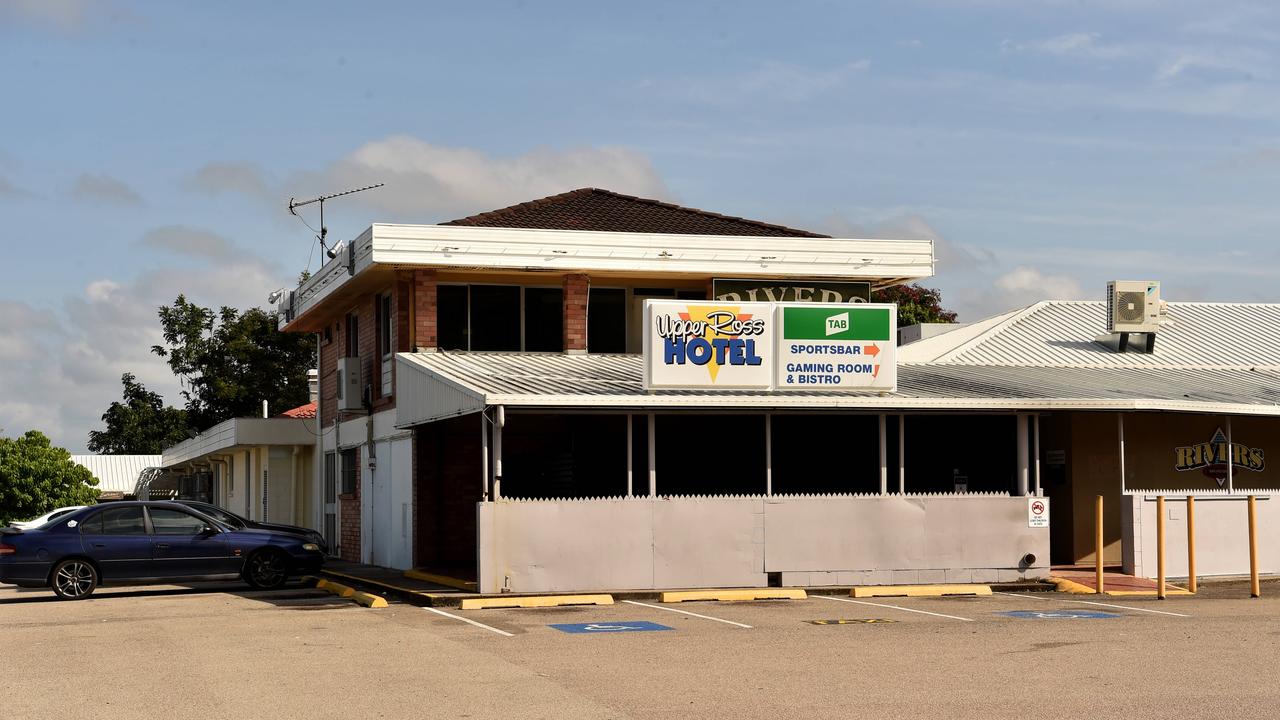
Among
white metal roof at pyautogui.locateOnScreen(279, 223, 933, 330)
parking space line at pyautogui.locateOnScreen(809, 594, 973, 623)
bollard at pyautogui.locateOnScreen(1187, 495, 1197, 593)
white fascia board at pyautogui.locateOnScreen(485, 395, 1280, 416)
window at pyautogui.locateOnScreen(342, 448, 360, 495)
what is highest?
white metal roof at pyautogui.locateOnScreen(279, 223, 933, 330)

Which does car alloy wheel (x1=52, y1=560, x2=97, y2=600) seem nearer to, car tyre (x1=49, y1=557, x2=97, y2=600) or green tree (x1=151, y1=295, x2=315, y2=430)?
car tyre (x1=49, y1=557, x2=97, y2=600)

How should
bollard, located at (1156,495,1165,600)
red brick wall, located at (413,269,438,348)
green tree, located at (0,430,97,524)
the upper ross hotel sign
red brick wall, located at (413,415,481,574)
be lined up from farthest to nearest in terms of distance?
green tree, located at (0,430,97,524), red brick wall, located at (413,415,481,574), red brick wall, located at (413,269,438,348), the upper ross hotel sign, bollard, located at (1156,495,1165,600)

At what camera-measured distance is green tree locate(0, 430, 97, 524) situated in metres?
48.1

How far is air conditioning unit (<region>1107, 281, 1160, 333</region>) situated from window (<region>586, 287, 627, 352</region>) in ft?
30.8

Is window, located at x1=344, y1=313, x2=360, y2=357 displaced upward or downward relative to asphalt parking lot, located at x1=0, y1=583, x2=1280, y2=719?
upward

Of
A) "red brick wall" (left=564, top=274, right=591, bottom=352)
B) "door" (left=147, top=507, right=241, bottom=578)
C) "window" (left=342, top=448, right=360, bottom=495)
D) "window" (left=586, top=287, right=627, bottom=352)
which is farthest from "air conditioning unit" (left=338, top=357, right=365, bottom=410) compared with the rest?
"door" (left=147, top=507, right=241, bottom=578)

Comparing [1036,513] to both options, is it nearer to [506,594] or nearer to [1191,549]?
[1191,549]

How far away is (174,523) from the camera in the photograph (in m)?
21.8

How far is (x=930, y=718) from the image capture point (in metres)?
9.91

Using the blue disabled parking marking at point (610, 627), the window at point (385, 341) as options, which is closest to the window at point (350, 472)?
the window at point (385, 341)

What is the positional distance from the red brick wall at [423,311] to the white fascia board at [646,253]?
20.1 inches

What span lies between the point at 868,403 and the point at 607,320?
6686mm

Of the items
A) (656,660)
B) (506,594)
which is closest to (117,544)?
(506,594)

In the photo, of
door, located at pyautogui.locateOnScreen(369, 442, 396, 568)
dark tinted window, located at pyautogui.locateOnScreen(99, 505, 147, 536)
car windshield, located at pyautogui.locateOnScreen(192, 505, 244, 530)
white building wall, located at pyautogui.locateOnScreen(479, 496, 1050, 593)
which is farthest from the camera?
door, located at pyautogui.locateOnScreen(369, 442, 396, 568)
